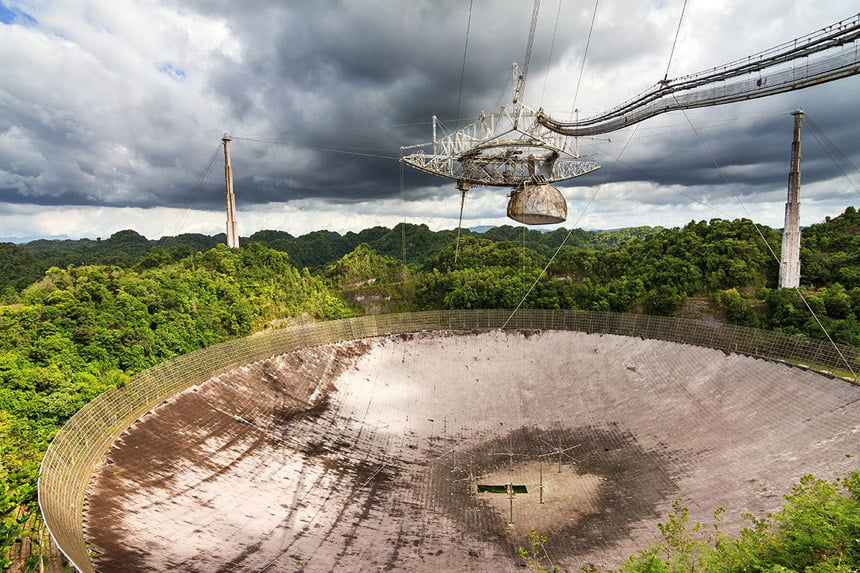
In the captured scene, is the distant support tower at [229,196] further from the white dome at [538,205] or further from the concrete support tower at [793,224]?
the concrete support tower at [793,224]

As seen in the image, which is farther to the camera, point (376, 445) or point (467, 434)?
point (467, 434)

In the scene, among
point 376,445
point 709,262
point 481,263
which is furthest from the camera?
point 481,263

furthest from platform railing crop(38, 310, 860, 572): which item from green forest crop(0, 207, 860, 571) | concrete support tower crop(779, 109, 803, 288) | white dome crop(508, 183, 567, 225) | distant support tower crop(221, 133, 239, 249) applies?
distant support tower crop(221, 133, 239, 249)

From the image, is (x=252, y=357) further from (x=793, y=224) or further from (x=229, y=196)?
(x=793, y=224)

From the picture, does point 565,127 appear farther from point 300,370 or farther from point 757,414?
point 300,370

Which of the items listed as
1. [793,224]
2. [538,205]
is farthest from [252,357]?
[793,224]

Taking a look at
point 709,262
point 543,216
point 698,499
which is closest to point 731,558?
point 698,499

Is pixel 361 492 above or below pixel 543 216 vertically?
below

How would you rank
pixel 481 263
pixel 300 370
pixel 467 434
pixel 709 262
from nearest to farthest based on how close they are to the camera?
pixel 467 434
pixel 300 370
pixel 709 262
pixel 481 263
